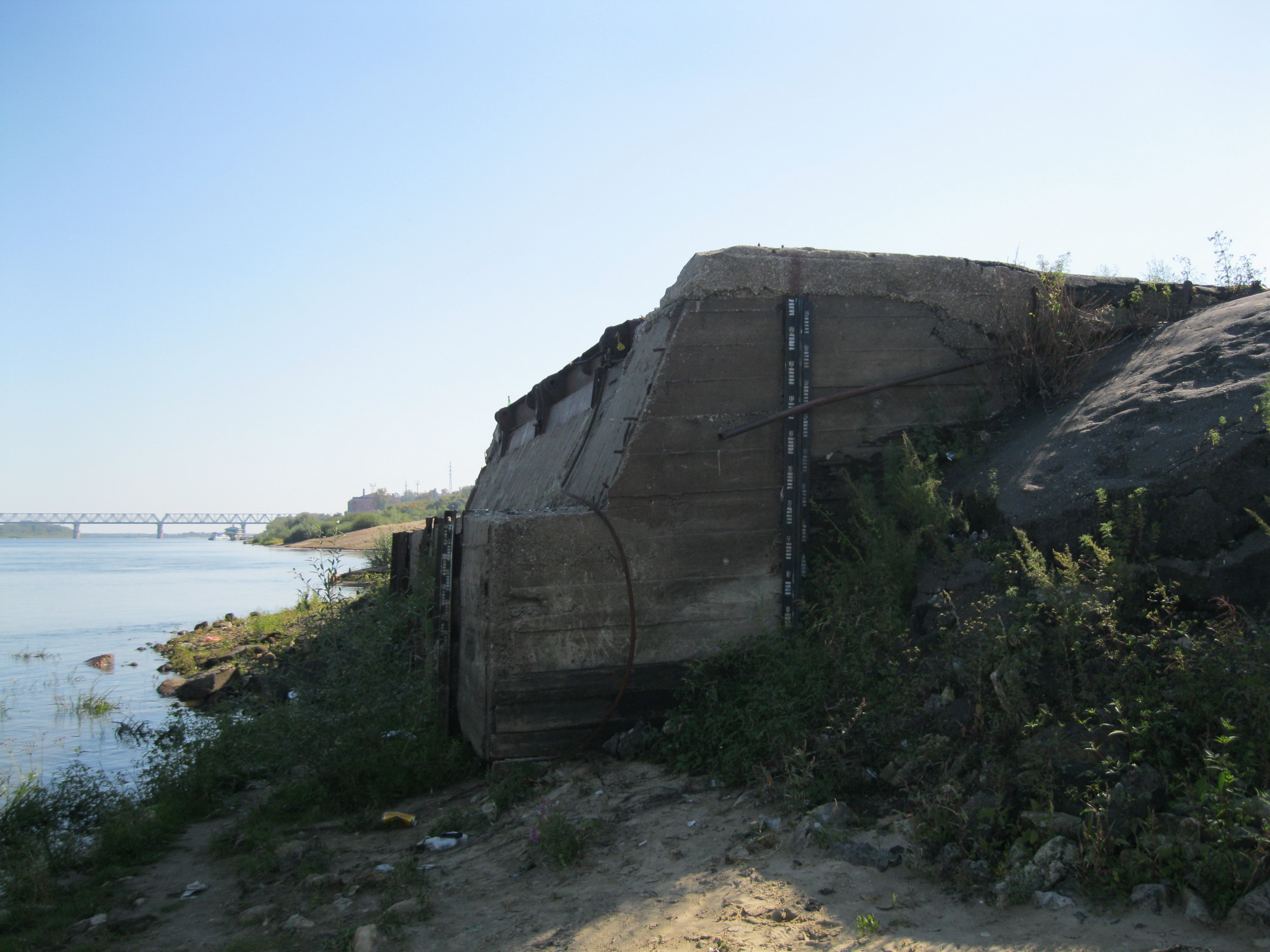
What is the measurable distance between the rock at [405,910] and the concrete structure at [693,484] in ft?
6.65

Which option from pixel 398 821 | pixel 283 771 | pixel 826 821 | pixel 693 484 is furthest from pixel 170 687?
pixel 826 821

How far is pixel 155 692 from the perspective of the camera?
1310cm

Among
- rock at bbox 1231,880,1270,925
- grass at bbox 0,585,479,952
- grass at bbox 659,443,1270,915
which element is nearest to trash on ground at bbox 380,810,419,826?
grass at bbox 0,585,479,952

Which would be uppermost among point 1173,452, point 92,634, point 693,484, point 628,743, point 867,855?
point 1173,452

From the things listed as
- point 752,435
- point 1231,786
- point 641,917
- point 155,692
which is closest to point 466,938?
point 641,917

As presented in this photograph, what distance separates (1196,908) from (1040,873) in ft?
1.79

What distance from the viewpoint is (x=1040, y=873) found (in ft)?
11.7

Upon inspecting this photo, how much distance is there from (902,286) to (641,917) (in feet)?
18.2

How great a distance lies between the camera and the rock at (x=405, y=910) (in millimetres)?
4320

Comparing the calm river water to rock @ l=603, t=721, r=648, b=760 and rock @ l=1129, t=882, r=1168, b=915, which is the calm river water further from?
rock @ l=1129, t=882, r=1168, b=915

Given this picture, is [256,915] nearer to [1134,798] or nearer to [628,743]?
[628,743]

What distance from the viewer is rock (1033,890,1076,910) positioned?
3.41 meters

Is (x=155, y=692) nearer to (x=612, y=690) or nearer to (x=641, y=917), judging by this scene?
(x=612, y=690)

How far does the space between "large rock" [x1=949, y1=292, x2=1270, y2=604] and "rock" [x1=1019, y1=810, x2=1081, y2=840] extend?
1.91 m
